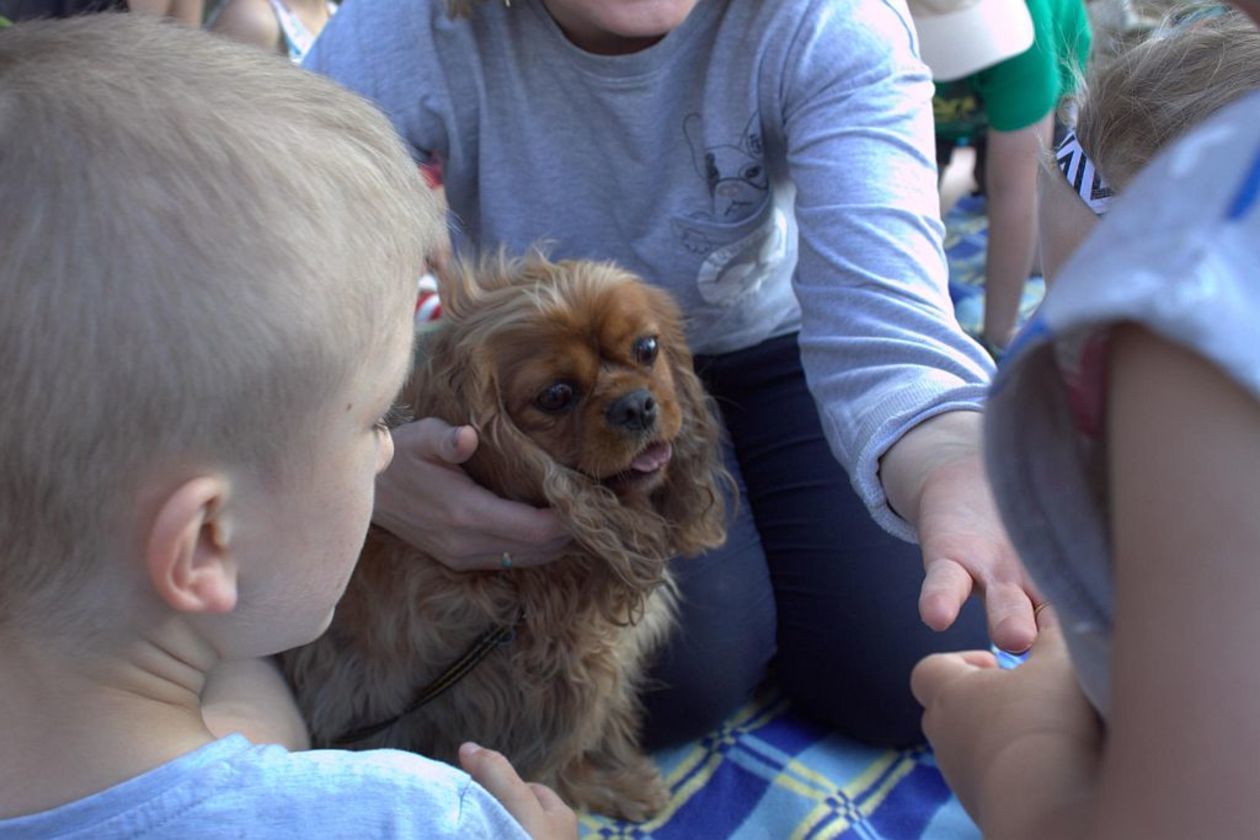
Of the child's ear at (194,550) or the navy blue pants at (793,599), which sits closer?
the child's ear at (194,550)

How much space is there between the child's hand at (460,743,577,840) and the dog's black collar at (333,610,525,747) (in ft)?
1.62

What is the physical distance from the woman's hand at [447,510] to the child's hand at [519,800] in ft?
1.46

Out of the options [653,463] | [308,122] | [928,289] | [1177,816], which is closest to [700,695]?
[653,463]

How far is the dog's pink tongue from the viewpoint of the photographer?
1.65m

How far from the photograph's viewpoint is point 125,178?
0.69 m

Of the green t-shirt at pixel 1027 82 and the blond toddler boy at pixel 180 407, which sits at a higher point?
the blond toddler boy at pixel 180 407

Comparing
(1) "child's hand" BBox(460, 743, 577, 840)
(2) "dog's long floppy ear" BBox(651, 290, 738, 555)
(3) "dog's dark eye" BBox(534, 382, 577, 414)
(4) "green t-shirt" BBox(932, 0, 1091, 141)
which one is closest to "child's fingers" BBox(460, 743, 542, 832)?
(1) "child's hand" BBox(460, 743, 577, 840)

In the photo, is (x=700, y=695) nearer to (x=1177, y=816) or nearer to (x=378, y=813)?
(x=378, y=813)

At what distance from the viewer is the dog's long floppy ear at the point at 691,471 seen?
1742mm

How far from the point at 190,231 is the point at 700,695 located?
4.47ft

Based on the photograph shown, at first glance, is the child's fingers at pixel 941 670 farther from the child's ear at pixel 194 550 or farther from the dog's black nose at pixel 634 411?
the dog's black nose at pixel 634 411

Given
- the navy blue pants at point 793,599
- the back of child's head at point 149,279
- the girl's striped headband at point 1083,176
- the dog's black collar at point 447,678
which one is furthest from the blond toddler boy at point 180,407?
the navy blue pants at point 793,599

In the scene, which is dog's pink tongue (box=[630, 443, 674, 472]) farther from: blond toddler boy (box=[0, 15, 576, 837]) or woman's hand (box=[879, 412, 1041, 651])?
blond toddler boy (box=[0, 15, 576, 837])

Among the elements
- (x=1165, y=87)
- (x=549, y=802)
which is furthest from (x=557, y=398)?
(x=1165, y=87)
